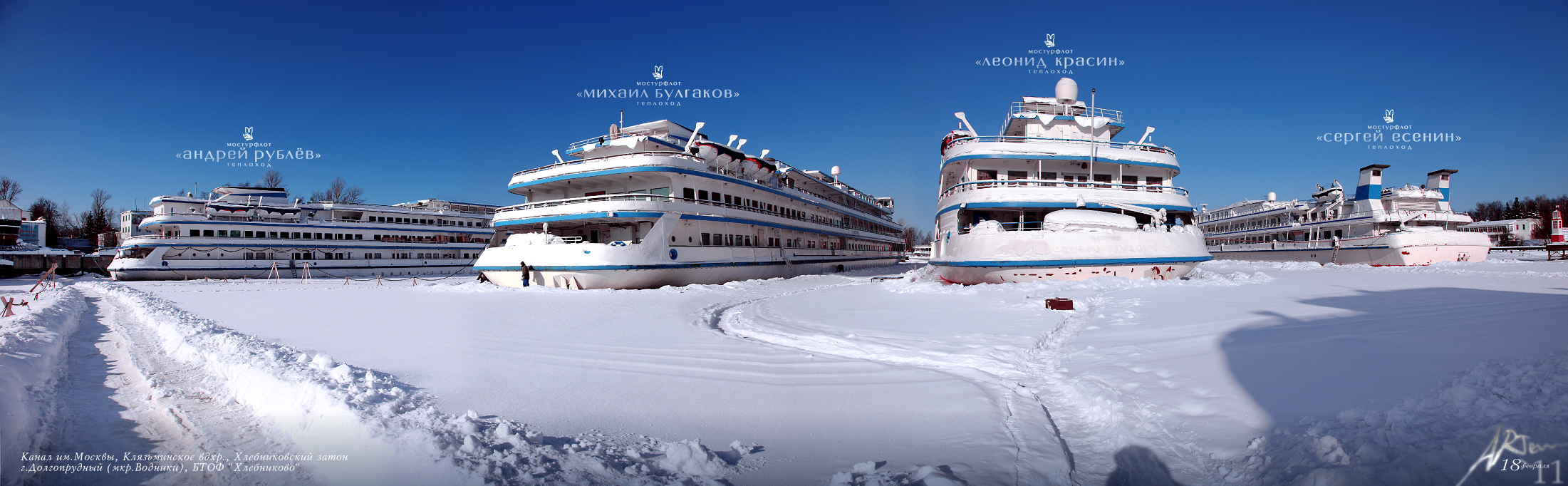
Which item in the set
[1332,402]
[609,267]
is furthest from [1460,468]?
[609,267]

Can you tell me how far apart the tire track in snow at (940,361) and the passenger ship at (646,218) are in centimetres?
872

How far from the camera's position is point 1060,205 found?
57.4 ft

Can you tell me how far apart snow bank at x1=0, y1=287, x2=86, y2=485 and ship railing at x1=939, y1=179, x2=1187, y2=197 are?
712 inches

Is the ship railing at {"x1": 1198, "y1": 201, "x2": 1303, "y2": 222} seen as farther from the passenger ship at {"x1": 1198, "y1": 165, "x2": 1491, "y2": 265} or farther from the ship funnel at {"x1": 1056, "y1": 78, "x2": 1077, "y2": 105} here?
the ship funnel at {"x1": 1056, "y1": 78, "x2": 1077, "y2": 105}

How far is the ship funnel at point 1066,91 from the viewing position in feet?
69.5

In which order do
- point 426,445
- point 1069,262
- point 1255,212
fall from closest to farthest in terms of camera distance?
point 426,445 < point 1069,262 < point 1255,212

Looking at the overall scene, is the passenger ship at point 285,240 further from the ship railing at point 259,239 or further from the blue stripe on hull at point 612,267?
the blue stripe on hull at point 612,267

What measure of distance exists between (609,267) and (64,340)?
423 inches

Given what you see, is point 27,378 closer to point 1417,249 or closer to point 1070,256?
point 1070,256

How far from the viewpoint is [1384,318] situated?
261 inches

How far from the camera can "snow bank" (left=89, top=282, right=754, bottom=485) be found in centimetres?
299

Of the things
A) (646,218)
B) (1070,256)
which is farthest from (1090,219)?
(646,218)

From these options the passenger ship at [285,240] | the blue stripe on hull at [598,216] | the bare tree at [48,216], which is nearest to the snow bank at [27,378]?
the blue stripe on hull at [598,216]

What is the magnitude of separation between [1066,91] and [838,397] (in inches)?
818
